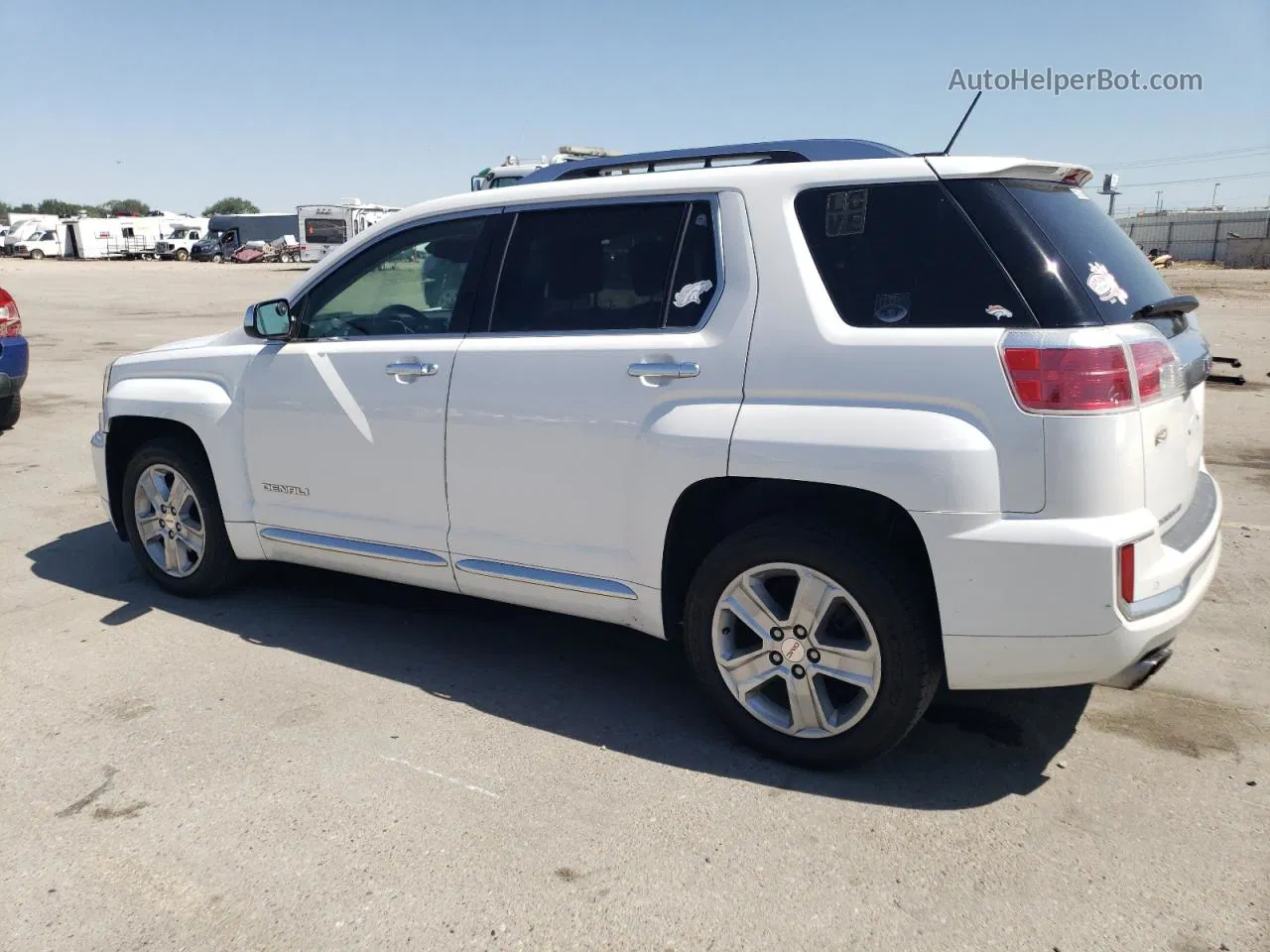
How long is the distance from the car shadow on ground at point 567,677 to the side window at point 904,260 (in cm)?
150

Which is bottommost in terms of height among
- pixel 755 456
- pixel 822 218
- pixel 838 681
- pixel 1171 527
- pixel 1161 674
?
pixel 1161 674

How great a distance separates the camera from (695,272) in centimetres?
365

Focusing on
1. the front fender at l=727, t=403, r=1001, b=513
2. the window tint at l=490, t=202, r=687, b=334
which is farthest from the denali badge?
the front fender at l=727, t=403, r=1001, b=513

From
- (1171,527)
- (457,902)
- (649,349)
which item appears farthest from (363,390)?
(1171,527)

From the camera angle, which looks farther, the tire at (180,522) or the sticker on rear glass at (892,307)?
the tire at (180,522)

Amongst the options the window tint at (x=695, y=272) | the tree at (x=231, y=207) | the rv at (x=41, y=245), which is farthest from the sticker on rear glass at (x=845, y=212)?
the tree at (x=231, y=207)

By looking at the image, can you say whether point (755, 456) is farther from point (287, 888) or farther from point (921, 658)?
point (287, 888)

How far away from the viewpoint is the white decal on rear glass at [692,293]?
3.62m

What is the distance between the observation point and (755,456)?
3.34 meters

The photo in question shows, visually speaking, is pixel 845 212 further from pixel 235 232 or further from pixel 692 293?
pixel 235 232

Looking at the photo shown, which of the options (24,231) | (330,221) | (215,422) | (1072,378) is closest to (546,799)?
(1072,378)

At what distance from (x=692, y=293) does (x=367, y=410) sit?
1486mm

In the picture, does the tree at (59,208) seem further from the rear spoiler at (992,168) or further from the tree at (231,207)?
the rear spoiler at (992,168)

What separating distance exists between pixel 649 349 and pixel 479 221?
43.0 inches
